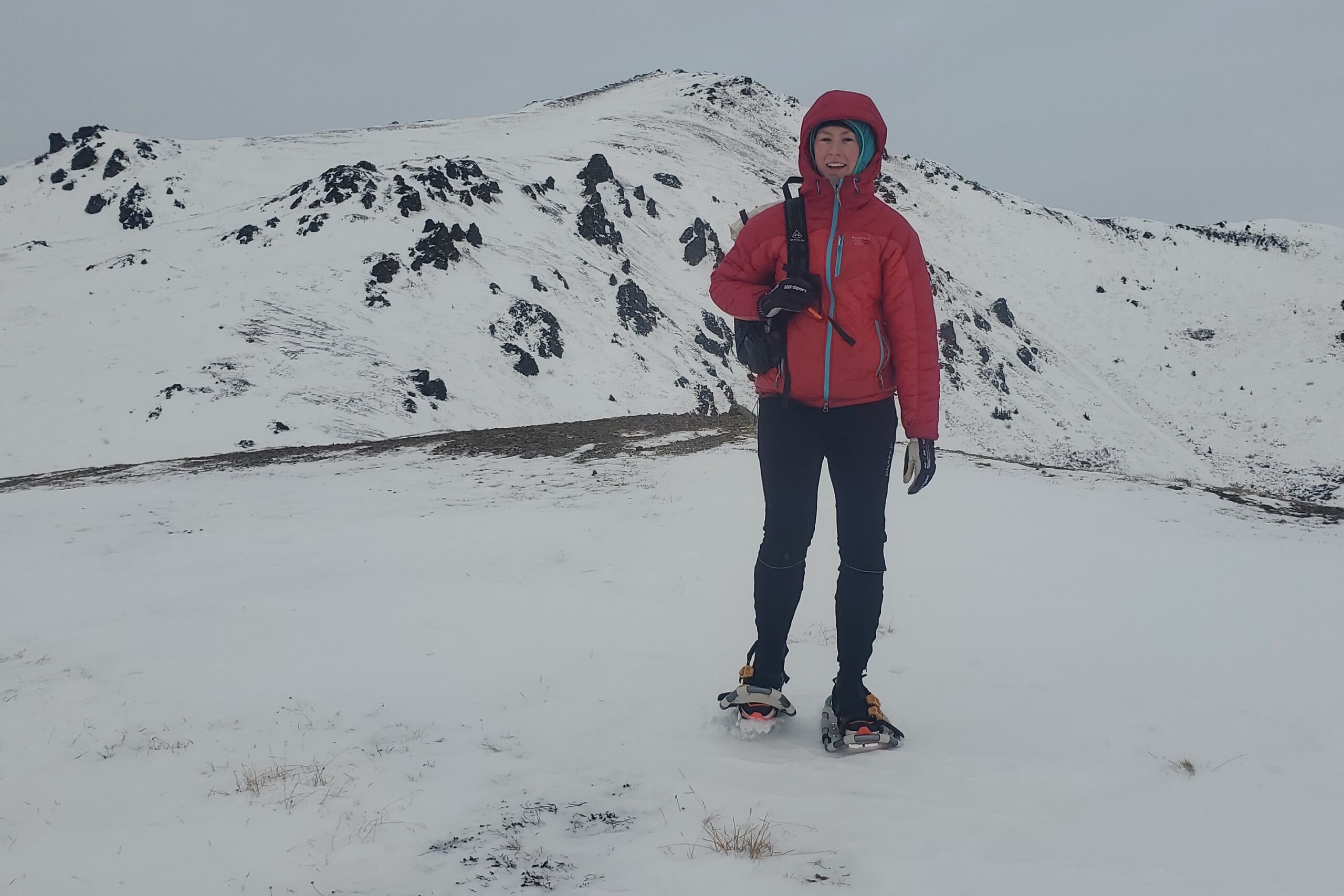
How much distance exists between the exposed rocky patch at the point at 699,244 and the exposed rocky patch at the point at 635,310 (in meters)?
10.2

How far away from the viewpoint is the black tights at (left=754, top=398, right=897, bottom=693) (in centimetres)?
359

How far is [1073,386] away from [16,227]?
74.2 meters

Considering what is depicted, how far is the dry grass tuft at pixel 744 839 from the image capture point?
2.50 m

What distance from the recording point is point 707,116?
82.9 m

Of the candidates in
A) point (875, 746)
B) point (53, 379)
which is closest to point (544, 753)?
point (875, 746)

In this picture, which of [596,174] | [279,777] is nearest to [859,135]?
[279,777]

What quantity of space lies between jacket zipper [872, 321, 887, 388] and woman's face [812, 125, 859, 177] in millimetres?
752

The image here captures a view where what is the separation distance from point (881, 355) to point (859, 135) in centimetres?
109

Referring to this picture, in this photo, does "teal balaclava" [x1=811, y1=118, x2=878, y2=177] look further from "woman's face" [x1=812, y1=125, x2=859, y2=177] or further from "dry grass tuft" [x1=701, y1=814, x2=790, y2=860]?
"dry grass tuft" [x1=701, y1=814, x2=790, y2=860]

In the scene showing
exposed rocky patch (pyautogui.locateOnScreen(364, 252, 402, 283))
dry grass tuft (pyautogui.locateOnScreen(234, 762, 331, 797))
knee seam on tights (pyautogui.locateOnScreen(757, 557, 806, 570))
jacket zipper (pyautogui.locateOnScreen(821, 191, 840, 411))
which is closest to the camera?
dry grass tuft (pyautogui.locateOnScreen(234, 762, 331, 797))

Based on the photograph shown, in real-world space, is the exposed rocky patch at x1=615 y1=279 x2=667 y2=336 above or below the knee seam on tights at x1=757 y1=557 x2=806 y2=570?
above

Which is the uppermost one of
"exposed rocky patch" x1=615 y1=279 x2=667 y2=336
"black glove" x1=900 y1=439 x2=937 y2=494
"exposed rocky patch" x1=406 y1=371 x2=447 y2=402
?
Answer: "exposed rocky patch" x1=615 y1=279 x2=667 y2=336

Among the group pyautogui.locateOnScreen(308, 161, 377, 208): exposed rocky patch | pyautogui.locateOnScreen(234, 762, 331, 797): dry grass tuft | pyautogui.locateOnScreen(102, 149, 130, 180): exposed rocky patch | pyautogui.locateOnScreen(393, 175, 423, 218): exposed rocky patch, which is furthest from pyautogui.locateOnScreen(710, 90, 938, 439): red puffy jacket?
pyautogui.locateOnScreen(102, 149, 130, 180): exposed rocky patch

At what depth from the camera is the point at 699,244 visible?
174 ft
